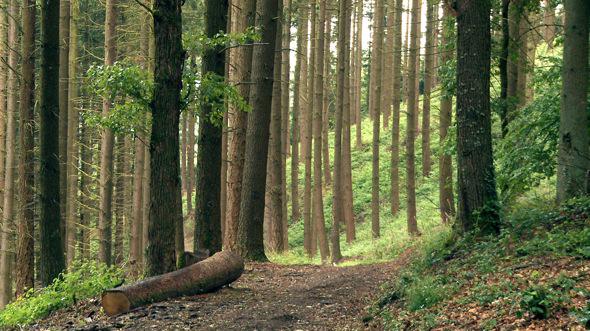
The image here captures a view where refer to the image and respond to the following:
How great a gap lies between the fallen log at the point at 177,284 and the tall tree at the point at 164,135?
0.48m

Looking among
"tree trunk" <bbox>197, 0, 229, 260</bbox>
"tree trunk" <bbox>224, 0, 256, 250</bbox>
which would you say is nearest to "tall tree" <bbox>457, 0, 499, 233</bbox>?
"tree trunk" <bbox>197, 0, 229, 260</bbox>

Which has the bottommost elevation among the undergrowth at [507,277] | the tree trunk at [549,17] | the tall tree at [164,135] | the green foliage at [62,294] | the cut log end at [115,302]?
the green foliage at [62,294]

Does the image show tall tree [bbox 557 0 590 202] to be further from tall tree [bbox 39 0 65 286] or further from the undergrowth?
tall tree [bbox 39 0 65 286]

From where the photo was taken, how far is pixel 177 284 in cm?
924

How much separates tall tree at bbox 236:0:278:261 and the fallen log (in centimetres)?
382

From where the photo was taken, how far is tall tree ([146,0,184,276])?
31.0 ft

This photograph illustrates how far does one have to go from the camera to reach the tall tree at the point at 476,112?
Result: 29.6 feet

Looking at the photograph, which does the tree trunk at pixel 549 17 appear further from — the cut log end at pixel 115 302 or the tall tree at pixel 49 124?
the tall tree at pixel 49 124

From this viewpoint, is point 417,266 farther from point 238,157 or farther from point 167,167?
point 238,157

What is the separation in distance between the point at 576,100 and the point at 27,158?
13.1 meters

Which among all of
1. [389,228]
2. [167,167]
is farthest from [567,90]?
[389,228]

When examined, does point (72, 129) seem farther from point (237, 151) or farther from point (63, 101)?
point (237, 151)

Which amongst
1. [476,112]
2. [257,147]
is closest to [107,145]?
[257,147]

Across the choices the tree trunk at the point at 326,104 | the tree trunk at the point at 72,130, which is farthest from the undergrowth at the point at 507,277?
the tree trunk at the point at 326,104
